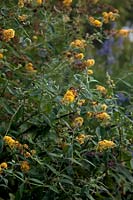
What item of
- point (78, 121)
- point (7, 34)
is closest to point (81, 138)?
point (78, 121)

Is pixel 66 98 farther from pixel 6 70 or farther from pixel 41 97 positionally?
pixel 6 70

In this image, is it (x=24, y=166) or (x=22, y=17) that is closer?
(x=24, y=166)

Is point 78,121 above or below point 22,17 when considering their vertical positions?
below

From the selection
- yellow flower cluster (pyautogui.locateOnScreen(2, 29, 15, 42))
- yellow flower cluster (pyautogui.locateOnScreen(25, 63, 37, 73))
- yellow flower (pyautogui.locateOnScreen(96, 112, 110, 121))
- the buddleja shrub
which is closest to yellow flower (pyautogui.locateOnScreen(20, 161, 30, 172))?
the buddleja shrub

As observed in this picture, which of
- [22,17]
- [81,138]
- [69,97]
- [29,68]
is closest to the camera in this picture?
[69,97]

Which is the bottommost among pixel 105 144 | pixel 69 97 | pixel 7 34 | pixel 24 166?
pixel 24 166

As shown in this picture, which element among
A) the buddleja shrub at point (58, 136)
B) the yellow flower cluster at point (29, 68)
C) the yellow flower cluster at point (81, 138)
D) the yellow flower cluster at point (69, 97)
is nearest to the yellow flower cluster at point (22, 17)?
the buddleja shrub at point (58, 136)

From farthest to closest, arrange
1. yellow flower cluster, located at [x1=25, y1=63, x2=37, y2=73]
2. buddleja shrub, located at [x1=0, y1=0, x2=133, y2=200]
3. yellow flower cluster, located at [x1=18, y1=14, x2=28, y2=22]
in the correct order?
yellow flower cluster, located at [x1=25, y1=63, x2=37, y2=73]
yellow flower cluster, located at [x1=18, y1=14, x2=28, y2=22]
buddleja shrub, located at [x1=0, y1=0, x2=133, y2=200]

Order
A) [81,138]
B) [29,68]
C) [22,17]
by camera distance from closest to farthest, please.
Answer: [81,138] < [22,17] < [29,68]

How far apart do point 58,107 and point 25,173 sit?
327 millimetres

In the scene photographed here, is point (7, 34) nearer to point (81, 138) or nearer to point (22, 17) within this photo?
point (22, 17)

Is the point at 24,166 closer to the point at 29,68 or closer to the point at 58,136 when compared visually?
the point at 58,136

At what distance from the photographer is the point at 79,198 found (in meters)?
2.68

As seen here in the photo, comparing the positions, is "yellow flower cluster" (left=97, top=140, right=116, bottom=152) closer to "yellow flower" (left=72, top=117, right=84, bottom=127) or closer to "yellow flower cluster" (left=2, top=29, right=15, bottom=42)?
"yellow flower" (left=72, top=117, right=84, bottom=127)
